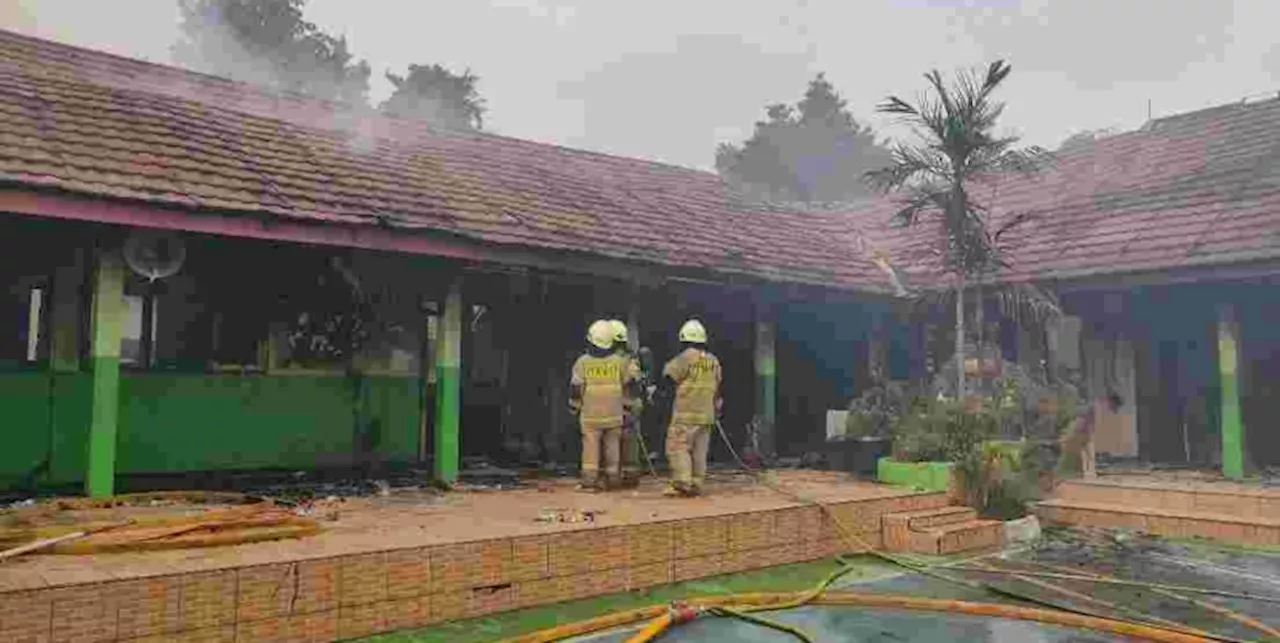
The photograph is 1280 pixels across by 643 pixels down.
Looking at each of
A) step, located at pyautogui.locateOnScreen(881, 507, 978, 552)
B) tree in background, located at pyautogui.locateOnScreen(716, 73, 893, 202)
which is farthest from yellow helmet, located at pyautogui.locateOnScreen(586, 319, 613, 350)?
tree in background, located at pyautogui.locateOnScreen(716, 73, 893, 202)

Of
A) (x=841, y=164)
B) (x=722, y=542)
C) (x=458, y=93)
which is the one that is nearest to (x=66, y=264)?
(x=722, y=542)

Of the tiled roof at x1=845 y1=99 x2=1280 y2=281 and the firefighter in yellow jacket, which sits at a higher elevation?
the tiled roof at x1=845 y1=99 x2=1280 y2=281

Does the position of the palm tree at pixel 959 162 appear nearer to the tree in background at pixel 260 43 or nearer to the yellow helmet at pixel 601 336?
the yellow helmet at pixel 601 336

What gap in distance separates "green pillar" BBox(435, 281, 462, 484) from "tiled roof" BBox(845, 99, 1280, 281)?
7210mm

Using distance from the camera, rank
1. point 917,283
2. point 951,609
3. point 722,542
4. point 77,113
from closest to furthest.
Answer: point 951,609 < point 722,542 < point 77,113 < point 917,283

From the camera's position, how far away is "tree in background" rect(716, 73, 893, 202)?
4103cm

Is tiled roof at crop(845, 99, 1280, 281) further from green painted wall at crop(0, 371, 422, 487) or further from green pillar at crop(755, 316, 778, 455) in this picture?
green painted wall at crop(0, 371, 422, 487)

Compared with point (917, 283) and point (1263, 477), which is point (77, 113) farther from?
point (1263, 477)

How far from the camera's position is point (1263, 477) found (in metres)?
11.0

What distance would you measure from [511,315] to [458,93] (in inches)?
848

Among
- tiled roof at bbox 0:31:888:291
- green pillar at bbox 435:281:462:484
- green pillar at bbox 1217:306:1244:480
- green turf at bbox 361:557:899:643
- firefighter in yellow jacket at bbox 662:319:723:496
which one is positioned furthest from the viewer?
green pillar at bbox 1217:306:1244:480

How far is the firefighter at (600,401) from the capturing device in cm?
866

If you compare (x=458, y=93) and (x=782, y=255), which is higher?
(x=458, y=93)

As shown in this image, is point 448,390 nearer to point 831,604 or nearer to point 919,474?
point 831,604
